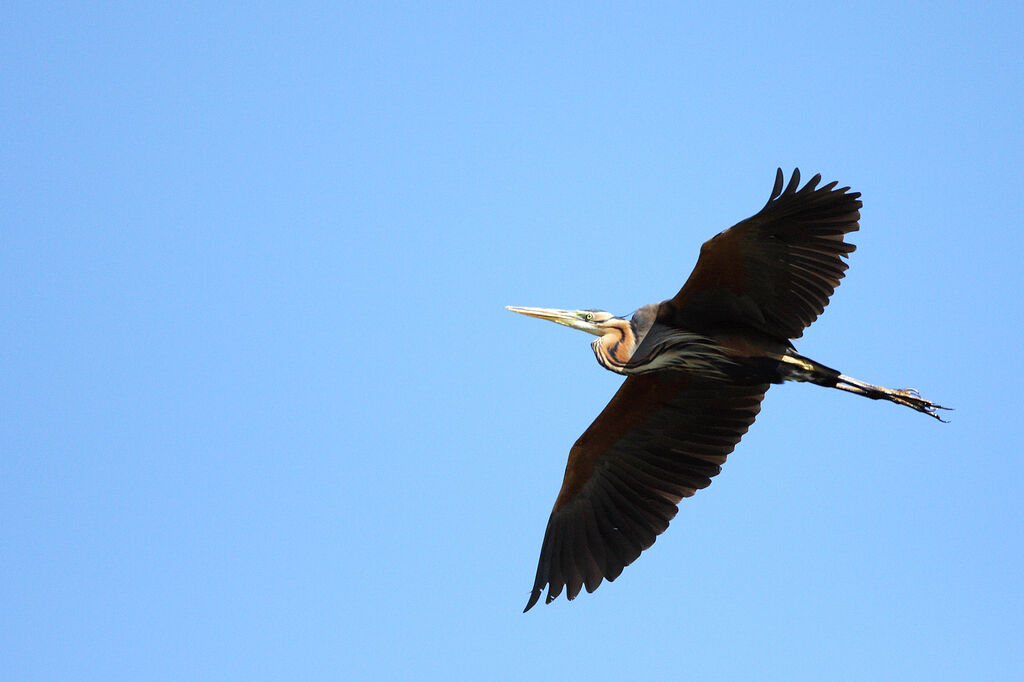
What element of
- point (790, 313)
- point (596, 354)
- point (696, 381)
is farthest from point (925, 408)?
point (596, 354)

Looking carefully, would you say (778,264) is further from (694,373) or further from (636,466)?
(636,466)

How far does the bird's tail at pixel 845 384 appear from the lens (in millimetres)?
Result: 9180

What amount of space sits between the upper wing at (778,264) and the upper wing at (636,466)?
96cm

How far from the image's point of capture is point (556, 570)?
10180mm

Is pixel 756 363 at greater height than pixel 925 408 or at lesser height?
greater

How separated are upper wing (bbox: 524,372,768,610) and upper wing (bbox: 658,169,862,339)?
0.96 metres

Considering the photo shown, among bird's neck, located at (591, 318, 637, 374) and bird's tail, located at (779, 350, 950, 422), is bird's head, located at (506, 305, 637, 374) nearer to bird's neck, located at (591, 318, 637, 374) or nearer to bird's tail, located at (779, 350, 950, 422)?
bird's neck, located at (591, 318, 637, 374)

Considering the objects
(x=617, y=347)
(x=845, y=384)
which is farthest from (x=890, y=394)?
(x=617, y=347)

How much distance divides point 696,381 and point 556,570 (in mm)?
2172

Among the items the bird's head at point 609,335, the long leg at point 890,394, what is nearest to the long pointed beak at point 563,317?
the bird's head at point 609,335

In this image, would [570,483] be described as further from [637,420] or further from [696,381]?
[696,381]

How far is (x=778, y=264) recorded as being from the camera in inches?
357

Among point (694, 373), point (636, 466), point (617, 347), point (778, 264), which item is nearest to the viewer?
point (778, 264)

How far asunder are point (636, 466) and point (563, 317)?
5.19 ft
